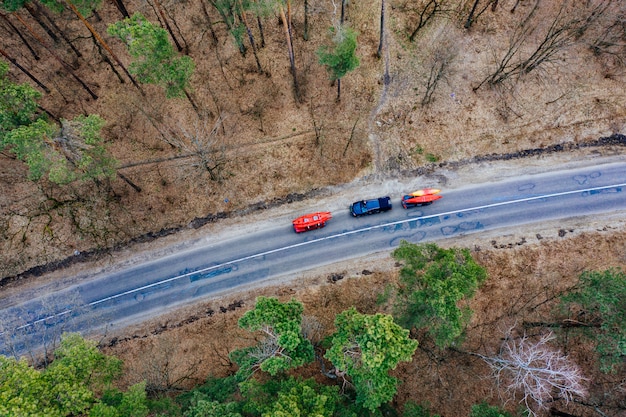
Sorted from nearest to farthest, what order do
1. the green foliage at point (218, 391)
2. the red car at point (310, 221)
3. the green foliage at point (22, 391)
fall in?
1. the green foliage at point (22, 391)
2. the green foliage at point (218, 391)
3. the red car at point (310, 221)

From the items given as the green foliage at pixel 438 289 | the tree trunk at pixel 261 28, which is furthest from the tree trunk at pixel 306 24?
the green foliage at pixel 438 289

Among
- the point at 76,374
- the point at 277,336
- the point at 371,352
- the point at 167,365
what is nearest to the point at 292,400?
the point at 277,336

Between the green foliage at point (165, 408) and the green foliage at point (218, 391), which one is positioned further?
the green foliage at point (218, 391)

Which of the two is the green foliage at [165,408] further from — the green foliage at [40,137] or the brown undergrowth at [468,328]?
the green foliage at [40,137]

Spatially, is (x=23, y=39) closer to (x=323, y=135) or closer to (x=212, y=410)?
(x=323, y=135)

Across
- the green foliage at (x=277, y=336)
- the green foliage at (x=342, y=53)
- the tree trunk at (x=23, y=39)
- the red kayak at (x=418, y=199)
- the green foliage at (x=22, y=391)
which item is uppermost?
the tree trunk at (x=23, y=39)

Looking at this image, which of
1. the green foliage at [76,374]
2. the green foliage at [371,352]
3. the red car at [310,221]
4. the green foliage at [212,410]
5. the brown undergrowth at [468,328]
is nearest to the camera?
the green foliage at [76,374]

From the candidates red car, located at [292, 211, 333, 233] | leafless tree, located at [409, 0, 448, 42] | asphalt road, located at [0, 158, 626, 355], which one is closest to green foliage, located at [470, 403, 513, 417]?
asphalt road, located at [0, 158, 626, 355]

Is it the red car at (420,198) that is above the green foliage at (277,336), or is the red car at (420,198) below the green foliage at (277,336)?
above
